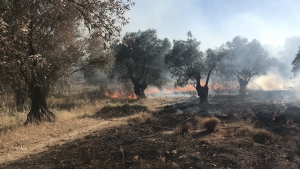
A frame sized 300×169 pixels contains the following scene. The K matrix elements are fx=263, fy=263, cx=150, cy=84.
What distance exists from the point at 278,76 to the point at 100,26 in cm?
5239

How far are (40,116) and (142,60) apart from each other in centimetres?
1980

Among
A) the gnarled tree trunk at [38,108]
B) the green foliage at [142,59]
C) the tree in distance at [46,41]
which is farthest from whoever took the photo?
the green foliage at [142,59]

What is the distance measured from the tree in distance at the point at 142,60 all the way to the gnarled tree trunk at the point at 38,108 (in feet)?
58.4

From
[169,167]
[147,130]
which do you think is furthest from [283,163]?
[147,130]

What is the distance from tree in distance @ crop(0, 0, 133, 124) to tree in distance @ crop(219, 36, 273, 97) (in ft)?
77.9

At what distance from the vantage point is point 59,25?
1120 cm

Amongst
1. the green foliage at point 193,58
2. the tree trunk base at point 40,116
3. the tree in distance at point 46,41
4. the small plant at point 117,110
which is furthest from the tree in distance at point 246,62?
the tree trunk base at point 40,116

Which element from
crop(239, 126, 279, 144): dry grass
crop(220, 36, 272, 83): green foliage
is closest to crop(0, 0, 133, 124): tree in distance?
crop(239, 126, 279, 144): dry grass

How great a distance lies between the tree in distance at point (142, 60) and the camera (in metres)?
29.7

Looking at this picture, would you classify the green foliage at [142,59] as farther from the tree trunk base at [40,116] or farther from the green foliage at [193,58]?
the tree trunk base at [40,116]

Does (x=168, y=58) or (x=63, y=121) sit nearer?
(x=63, y=121)

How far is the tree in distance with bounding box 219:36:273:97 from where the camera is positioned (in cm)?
3434

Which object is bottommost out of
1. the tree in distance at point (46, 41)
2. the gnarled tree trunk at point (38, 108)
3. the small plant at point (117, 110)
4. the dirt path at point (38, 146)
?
the dirt path at point (38, 146)

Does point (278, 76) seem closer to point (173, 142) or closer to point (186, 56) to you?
point (186, 56)
